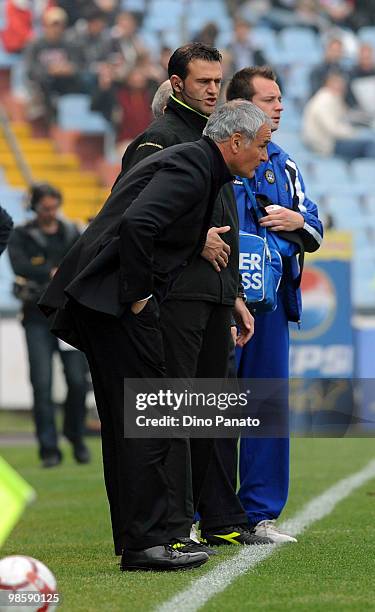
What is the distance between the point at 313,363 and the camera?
46.7ft

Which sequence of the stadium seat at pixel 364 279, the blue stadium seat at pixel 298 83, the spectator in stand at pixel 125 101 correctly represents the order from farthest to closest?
the blue stadium seat at pixel 298 83 < the spectator in stand at pixel 125 101 < the stadium seat at pixel 364 279

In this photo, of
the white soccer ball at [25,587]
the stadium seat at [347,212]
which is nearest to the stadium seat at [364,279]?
the stadium seat at [347,212]

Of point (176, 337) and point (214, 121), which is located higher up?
point (214, 121)

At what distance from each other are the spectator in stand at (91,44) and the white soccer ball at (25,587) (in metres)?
16.8

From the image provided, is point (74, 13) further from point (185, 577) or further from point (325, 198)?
point (185, 577)

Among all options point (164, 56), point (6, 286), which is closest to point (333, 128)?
point (164, 56)

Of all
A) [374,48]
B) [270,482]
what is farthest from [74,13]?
[270,482]

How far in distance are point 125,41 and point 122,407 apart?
52.3 ft

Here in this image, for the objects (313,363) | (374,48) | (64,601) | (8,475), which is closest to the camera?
Result: (8,475)

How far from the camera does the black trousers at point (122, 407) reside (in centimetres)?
539

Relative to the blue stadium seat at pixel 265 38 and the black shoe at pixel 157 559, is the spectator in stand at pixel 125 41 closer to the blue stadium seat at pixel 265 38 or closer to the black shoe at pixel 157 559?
the blue stadium seat at pixel 265 38

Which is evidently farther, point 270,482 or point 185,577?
point 270,482

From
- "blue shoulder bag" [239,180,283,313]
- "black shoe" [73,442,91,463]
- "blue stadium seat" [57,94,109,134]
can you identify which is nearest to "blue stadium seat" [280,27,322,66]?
"blue stadium seat" [57,94,109,134]

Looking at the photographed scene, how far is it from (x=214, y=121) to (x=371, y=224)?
14.8 metres
